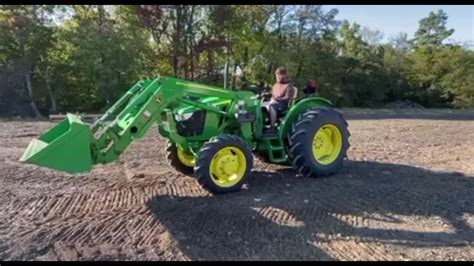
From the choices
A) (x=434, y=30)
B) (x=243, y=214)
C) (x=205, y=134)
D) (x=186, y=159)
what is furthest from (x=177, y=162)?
(x=434, y=30)

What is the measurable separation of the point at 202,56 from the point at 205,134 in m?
17.8

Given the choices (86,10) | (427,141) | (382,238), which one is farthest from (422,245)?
(86,10)

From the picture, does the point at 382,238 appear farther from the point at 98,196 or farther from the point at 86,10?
the point at 86,10

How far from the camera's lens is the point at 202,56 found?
2289 cm

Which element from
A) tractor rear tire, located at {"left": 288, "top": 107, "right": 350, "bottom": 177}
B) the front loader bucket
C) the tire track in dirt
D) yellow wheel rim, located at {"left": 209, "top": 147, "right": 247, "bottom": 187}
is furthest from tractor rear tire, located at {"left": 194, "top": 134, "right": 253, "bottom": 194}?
the front loader bucket

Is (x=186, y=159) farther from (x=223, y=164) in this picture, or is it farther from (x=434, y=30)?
(x=434, y=30)

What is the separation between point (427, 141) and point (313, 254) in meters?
7.35

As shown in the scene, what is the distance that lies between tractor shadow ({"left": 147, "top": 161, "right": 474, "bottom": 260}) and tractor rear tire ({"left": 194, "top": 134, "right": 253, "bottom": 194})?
164mm

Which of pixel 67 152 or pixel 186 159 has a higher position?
pixel 67 152

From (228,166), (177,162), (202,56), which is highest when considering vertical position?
(202,56)

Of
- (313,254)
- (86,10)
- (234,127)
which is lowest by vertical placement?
(313,254)

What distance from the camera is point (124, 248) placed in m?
3.76

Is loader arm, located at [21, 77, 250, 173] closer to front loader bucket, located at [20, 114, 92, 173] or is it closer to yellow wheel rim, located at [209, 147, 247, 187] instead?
front loader bucket, located at [20, 114, 92, 173]

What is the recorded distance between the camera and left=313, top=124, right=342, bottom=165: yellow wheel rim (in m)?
6.37
